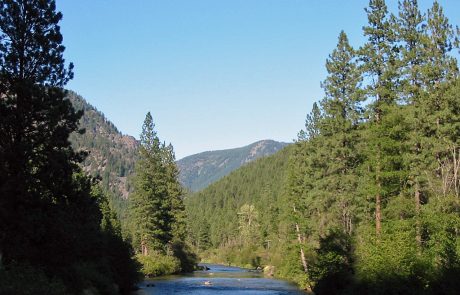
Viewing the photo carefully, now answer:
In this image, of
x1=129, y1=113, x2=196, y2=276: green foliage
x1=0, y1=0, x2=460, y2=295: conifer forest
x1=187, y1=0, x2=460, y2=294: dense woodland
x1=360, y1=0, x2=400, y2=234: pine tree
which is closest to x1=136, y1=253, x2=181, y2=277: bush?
x1=129, y1=113, x2=196, y2=276: green foliage

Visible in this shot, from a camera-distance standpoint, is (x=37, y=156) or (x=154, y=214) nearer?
(x=37, y=156)

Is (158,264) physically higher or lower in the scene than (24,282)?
lower

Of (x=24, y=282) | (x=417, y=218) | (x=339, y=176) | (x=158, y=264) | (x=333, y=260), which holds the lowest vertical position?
(x=333, y=260)

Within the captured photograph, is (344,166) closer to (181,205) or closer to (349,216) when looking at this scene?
(349,216)

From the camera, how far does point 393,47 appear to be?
40938mm

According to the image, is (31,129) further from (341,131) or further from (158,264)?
(158,264)

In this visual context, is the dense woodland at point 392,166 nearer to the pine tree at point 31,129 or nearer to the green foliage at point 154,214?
the pine tree at point 31,129

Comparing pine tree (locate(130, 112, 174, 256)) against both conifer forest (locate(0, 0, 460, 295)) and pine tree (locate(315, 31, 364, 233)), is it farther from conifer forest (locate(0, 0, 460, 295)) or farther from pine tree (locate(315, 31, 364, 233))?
pine tree (locate(315, 31, 364, 233))

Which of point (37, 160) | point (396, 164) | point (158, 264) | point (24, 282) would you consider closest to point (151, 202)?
point (158, 264)

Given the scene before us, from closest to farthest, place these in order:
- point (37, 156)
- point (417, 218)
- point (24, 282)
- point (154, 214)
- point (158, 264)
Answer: point (24, 282)
point (37, 156)
point (417, 218)
point (158, 264)
point (154, 214)

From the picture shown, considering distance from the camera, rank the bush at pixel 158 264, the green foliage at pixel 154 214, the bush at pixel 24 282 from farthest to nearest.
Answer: the green foliage at pixel 154 214
the bush at pixel 158 264
the bush at pixel 24 282

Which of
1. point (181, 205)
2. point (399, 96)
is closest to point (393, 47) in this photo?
point (399, 96)

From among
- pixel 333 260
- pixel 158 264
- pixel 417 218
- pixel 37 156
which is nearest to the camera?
pixel 37 156

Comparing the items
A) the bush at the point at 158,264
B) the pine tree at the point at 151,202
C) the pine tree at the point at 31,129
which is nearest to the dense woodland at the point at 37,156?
the pine tree at the point at 31,129
